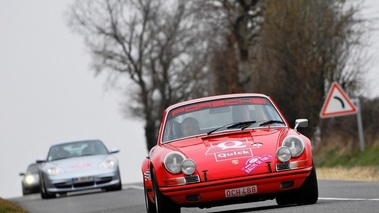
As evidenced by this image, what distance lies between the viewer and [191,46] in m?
87.4

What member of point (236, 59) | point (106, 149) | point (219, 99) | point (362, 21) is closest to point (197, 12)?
point (236, 59)

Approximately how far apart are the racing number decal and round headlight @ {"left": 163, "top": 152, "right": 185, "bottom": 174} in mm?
325

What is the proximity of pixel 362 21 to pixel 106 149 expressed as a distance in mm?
18055

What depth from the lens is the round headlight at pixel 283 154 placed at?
1326cm

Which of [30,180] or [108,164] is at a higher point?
[108,164]

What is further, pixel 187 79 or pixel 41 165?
pixel 187 79

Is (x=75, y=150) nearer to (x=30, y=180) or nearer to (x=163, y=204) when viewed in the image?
(x=163, y=204)

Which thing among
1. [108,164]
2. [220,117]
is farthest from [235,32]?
[220,117]

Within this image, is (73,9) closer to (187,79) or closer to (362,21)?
(187,79)

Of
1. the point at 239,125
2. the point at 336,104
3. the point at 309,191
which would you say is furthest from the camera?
the point at 336,104

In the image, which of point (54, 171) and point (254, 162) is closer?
point (254, 162)

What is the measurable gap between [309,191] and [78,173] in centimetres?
1471

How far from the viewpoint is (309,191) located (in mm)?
13789

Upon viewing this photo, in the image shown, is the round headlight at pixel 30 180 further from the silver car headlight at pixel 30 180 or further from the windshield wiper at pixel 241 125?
the windshield wiper at pixel 241 125
